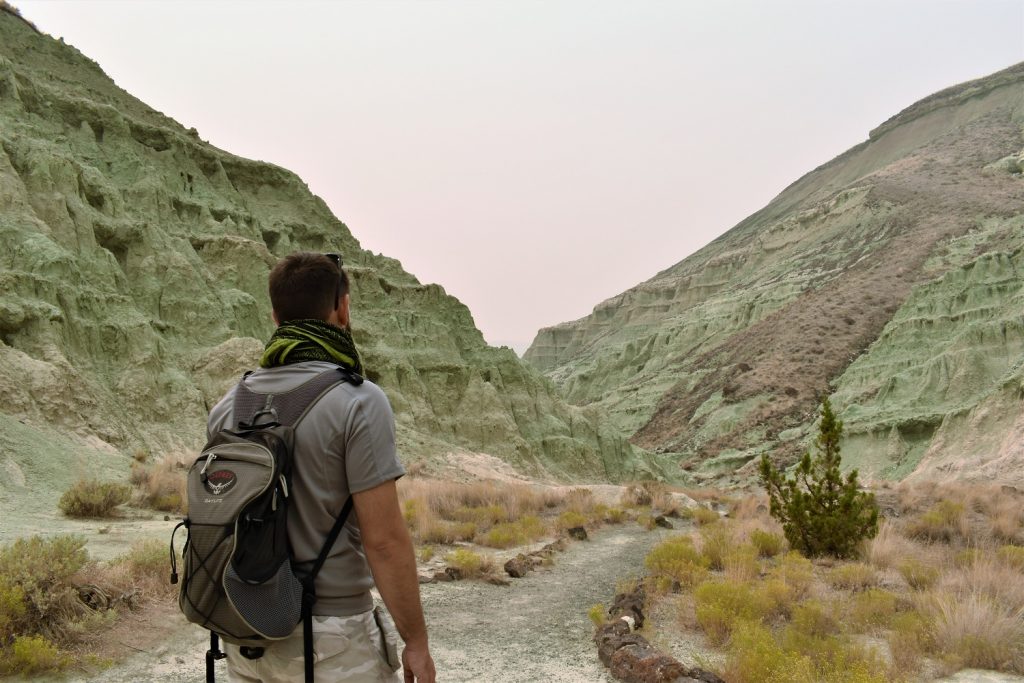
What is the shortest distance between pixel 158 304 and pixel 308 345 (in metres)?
24.3

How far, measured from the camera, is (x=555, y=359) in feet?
378

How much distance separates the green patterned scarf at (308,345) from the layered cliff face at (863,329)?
Answer: 2922 centimetres

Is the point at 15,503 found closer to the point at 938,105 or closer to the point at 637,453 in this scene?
the point at 637,453

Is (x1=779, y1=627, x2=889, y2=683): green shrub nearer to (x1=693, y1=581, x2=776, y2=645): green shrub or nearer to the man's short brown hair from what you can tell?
(x1=693, y1=581, x2=776, y2=645): green shrub

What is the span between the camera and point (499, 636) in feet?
23.4

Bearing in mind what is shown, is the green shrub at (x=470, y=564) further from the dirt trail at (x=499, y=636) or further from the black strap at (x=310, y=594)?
the black strap at (x=310, y=594)

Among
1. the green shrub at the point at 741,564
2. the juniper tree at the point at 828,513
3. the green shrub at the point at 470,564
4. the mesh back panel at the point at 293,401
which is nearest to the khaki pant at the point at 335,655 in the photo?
the mesh back panel at the point at 293,401

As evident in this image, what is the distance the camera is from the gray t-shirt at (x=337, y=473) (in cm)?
227

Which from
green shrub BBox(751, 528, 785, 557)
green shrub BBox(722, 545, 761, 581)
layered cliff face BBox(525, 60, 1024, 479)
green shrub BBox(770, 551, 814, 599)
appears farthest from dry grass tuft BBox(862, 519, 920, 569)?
layered cliff face BBox(525, 60, 1024, 479)

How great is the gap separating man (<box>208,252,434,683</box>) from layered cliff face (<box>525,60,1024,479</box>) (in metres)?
29.1

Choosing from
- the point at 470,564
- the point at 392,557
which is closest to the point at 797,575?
the point at 470,564

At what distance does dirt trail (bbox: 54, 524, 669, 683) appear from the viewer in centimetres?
579

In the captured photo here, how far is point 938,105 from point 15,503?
489ft

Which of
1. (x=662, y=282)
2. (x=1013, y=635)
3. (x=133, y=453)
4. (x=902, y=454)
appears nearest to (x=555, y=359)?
(x=662, y=282)
